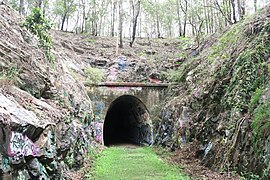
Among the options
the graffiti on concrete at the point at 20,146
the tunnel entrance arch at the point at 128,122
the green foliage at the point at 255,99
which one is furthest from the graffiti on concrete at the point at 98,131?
the graffiti on concrete at the point at 20,146

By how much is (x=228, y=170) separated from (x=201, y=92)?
4445mm

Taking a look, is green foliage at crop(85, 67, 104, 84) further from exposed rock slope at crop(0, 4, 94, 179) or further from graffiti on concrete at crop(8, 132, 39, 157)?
graffiti on concrete at crop(8, 132, 39, 157)

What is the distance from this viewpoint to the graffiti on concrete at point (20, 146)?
3.93 metres

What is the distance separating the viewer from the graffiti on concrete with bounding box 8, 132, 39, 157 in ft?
12.9

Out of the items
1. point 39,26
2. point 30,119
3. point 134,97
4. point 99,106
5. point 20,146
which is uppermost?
point 39,26

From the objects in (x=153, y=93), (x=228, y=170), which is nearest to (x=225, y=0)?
(x=153, y=93)

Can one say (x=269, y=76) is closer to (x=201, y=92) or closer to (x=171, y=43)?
(x=201, y=92)

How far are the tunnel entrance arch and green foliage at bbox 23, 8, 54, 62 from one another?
658cm

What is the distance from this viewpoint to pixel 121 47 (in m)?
23.9

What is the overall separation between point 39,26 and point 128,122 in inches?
540

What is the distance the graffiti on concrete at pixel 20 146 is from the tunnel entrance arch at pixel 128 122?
442 inches

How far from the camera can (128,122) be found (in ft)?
73.2

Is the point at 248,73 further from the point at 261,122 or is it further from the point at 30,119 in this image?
the point at 30,119

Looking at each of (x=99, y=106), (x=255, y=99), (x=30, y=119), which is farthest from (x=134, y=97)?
(x=30, y=119)
